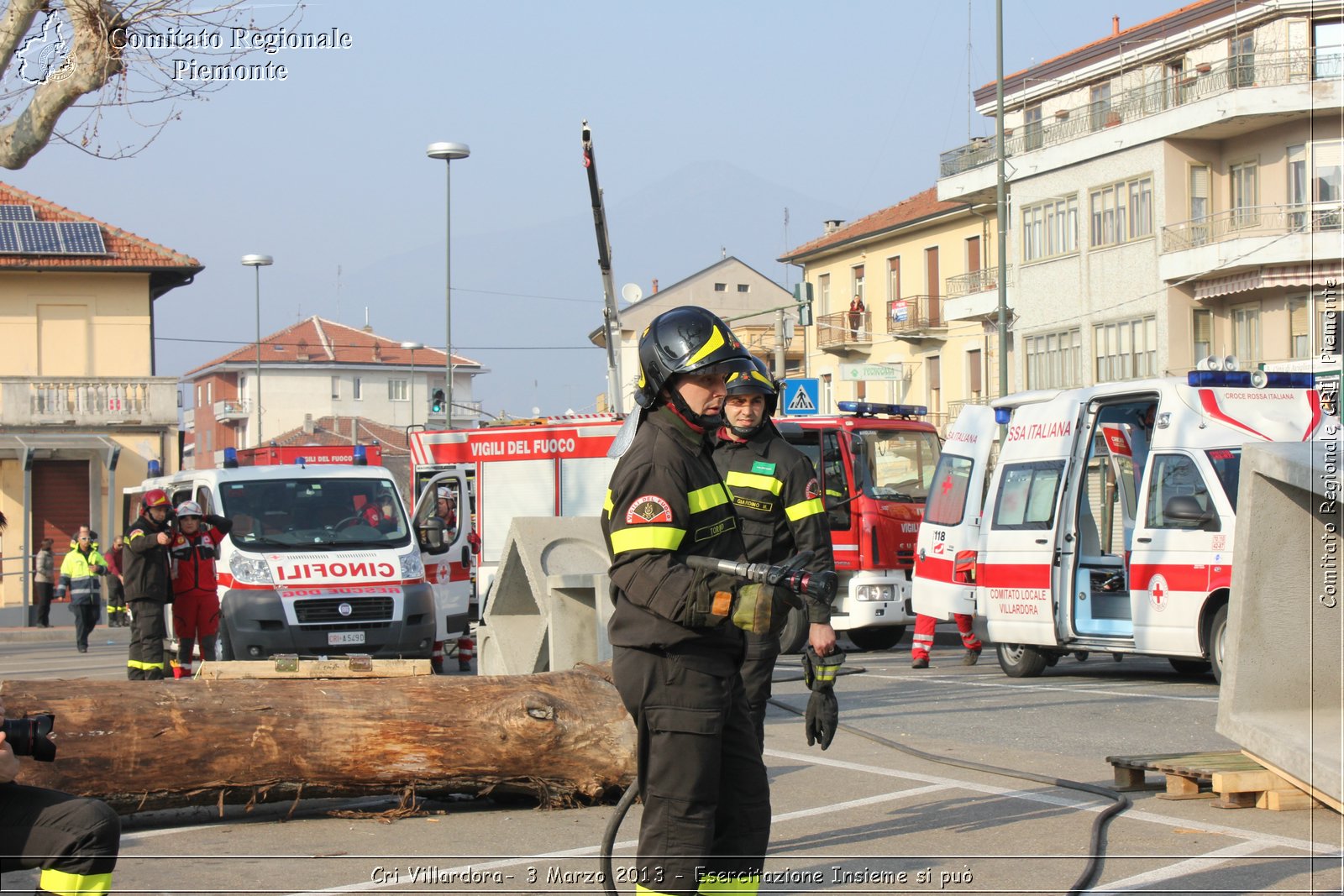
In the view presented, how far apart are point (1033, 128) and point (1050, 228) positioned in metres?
4.06

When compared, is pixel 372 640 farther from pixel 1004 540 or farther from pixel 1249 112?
pixel 1249 112

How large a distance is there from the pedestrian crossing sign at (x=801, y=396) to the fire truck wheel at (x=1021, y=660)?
7.68 m

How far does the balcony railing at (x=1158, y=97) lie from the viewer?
112 ft

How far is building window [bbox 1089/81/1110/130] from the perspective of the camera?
130 ft

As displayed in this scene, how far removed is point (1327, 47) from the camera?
111ft

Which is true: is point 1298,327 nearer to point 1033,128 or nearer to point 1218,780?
point 1033,128

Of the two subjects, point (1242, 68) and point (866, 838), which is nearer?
point (866, 838)

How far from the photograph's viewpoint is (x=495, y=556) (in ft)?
69.5

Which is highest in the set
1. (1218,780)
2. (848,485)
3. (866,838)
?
(848,485)

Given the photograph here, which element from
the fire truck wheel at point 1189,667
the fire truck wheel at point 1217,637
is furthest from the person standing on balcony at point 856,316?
the fire truck wheel at point 1217,637

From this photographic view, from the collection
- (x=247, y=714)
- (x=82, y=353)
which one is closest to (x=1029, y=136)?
(x=82, y=353)

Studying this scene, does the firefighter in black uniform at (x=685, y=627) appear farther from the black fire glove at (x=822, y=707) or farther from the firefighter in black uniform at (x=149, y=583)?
the firefighter in black uniform at (x=149, y=583)

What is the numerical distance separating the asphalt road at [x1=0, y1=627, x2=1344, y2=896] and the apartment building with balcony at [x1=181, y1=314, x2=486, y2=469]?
82571mm

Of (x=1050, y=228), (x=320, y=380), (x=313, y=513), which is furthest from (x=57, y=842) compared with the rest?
(x=320, y=380)
